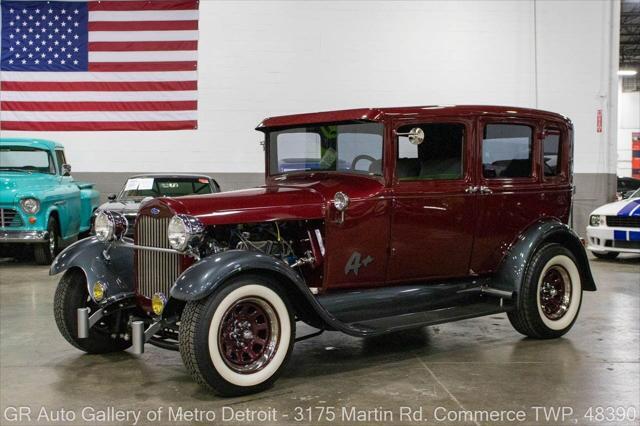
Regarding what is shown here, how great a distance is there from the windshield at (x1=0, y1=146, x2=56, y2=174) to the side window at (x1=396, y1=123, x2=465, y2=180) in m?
6.93

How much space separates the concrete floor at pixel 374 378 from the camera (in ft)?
11.7

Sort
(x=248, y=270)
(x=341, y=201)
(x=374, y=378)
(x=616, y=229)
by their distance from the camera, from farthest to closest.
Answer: (x=616, y=229), (x=341, y=201), (x=374, y=378), (x=248, y=270)

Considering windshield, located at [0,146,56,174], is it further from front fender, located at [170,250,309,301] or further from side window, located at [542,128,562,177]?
side window, located at [542,128,562,177]

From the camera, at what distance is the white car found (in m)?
9.77

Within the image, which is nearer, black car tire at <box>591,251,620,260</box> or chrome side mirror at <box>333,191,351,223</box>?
chrome side mirror at <box>333,191,351,223</box>

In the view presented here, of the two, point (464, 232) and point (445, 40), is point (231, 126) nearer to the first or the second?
point (445, 40)

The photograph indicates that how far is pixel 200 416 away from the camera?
3.44m

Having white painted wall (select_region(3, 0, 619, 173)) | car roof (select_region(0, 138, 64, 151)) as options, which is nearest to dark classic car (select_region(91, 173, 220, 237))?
car roof (select_region(0, 138, 64, 151))

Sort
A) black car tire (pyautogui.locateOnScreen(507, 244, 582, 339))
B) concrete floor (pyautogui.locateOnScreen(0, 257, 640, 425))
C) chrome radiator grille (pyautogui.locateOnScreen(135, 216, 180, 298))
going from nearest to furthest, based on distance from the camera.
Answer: concrete floor (pyautogui.locateOnScreen(0, 257, 640, 425))
chrome radiator grille (pyautogui.locateOnScreen(135, 216, 180, 298))
black car tire (pyautogui.locateOnScreen(507, 244, 582, 339))

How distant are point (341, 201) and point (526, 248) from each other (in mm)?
1539

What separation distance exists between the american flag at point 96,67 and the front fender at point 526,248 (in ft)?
27.1

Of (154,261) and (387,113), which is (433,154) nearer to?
(387,113)

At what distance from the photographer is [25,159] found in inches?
392

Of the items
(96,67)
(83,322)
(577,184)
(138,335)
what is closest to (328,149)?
(138,335)
